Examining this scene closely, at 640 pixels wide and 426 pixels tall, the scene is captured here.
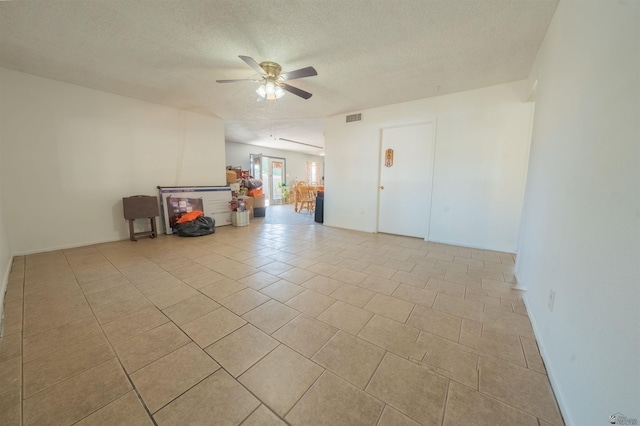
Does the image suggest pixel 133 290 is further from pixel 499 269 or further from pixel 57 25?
pixel 499 269

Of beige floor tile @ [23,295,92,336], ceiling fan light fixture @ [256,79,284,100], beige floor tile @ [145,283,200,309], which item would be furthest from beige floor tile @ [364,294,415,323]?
ceiling fan light fixture @ [256,79,284,100]

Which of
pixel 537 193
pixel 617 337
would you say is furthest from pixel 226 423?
pixel 537 193

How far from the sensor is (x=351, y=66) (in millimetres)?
2816

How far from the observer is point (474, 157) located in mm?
3564

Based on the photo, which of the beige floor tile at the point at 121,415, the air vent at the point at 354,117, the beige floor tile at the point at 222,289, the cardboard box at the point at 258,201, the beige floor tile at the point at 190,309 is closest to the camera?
the beige floor tile at the point at 121,415

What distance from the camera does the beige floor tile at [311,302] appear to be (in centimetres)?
188

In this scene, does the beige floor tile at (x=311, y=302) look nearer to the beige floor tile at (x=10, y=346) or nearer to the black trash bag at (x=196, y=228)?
the beige floor tile at (x=10, y=346)

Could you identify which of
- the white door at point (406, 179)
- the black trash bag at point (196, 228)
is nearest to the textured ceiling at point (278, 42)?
the white door at point (406, 179)

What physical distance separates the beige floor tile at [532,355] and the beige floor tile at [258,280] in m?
2.05

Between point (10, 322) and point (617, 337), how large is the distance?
11.4ft

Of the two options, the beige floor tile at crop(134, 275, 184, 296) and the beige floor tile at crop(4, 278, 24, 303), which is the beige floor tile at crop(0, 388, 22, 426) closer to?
the beige floor tile at crop(134, 275, 184, 296)

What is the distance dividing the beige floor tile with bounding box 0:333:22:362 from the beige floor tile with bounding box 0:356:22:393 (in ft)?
0.18

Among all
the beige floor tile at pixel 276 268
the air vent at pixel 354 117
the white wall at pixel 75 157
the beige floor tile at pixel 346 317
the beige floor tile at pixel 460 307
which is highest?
the air vent at pixel 354 117

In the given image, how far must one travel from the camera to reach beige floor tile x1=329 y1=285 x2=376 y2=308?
203 cm
